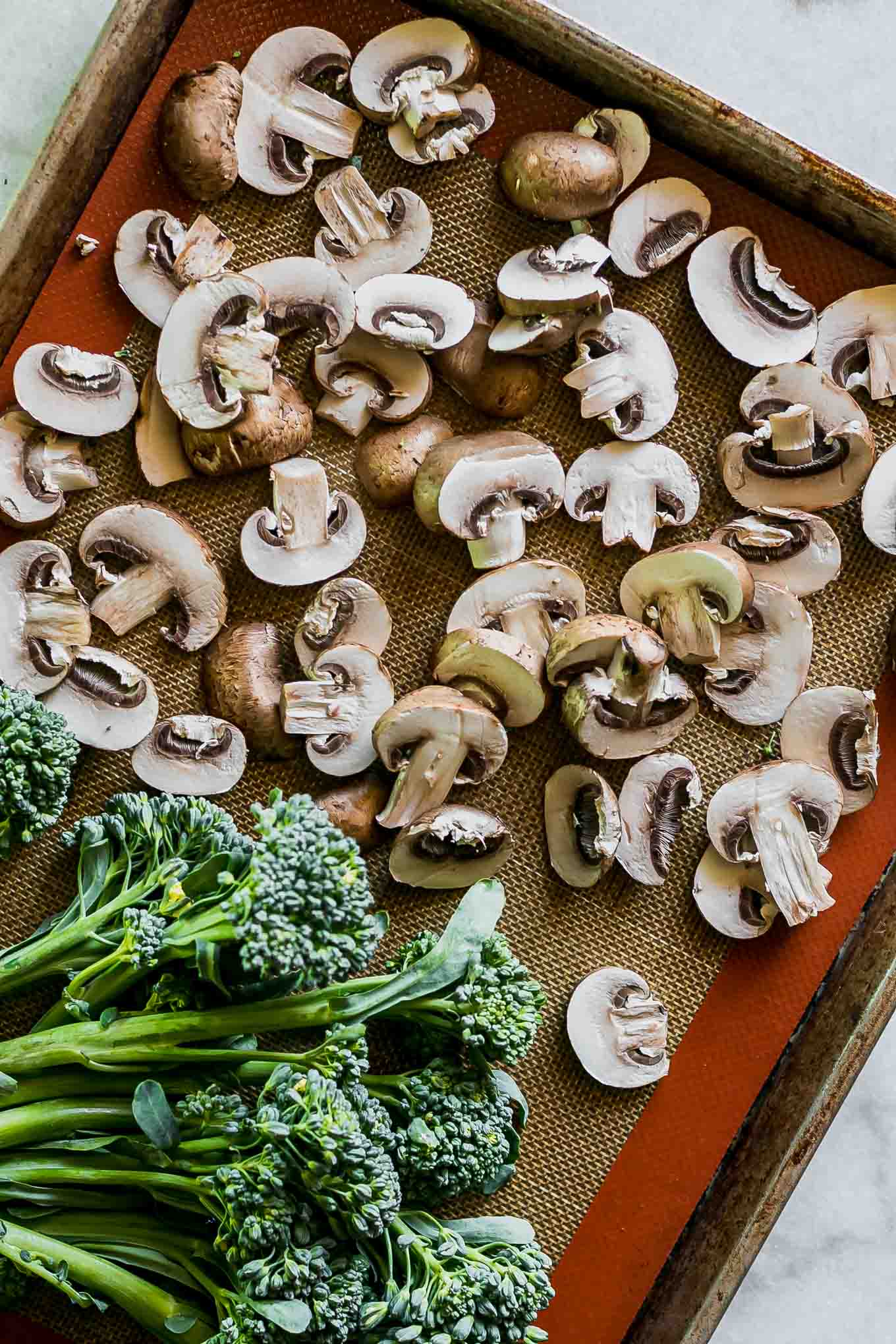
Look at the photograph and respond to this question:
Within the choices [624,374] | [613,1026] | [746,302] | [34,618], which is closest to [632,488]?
[624,374]

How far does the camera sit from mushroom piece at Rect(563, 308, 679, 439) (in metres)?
2.36

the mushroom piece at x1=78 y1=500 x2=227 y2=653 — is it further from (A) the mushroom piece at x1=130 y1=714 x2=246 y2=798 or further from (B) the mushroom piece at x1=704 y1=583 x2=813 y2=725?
(B) the mushroom piece at x1=704 y1=583 x2=813 y2=725

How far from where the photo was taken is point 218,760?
2348 mm

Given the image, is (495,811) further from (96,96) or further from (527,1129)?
(96,96)

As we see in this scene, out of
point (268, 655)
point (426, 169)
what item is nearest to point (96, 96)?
point (426, 169)

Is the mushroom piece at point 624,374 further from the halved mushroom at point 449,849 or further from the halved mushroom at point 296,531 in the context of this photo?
the halved mushroom at point 449,849

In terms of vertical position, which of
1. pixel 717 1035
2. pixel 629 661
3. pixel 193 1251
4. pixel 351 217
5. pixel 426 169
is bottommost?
pixel 193 1251

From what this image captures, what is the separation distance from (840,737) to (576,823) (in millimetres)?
557

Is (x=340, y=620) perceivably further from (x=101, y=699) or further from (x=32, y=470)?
(x=32, y=470)

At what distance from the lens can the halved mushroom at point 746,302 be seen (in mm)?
2375

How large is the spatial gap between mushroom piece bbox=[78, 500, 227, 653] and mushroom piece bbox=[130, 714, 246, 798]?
6.2 inches

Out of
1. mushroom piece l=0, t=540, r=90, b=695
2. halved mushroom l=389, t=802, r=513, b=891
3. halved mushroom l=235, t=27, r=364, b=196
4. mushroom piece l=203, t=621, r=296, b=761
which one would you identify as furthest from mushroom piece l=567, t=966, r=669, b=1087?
halved mushroom l=235, t=27, r=364, b=196

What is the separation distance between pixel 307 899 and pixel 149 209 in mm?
1352

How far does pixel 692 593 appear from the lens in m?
2.36
